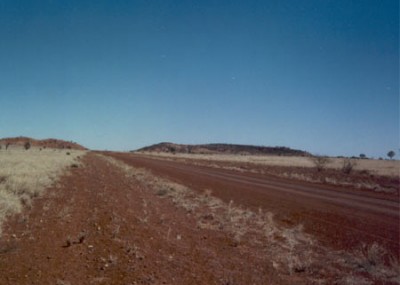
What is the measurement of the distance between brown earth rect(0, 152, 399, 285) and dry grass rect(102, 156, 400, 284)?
0.55 ft

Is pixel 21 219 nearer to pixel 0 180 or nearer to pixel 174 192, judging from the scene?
pixel 0 180

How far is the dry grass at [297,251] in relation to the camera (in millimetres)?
8434

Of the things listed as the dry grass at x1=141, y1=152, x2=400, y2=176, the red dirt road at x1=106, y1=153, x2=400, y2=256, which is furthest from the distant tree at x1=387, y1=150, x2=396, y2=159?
the red dirt road at x1=106, y1=153, x2=400, y2=256

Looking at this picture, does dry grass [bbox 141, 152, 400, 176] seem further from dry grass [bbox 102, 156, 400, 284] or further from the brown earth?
dry grass [bbox 102, 156, 400, 284]

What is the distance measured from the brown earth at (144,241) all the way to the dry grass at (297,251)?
0.55ft

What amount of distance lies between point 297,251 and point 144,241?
3.83 m

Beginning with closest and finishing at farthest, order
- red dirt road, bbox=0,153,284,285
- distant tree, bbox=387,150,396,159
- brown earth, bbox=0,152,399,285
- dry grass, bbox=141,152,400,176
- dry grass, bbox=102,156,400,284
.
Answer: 1. red dirt road, bbox=0,153,284,285
2. brown earth, bbox=0,152,399,285
3. dry grass, bbox=102,156,400,284
4. dry grass, bbox=141,152,400,176
5. distant tree, bbox=387,150,396,159

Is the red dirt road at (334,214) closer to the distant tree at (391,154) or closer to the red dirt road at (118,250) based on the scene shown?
the red dirt road at (118,250)

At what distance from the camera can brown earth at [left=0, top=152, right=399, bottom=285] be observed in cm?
757

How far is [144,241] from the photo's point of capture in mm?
10008

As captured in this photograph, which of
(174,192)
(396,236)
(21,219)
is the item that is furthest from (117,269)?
(174,192)

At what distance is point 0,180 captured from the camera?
19.2 m

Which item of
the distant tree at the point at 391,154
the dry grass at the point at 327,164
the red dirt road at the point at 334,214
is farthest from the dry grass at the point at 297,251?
the distant tree at the point at 391,154

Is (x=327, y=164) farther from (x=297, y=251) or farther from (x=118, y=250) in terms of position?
(x=118, y=250)
